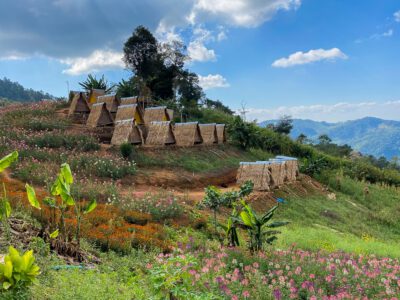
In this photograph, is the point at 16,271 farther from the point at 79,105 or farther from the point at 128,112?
the point at 79,105

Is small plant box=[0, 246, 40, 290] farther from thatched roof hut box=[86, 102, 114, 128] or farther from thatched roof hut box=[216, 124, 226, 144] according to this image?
thatched roof hut box=[216, 124, 226, 144]

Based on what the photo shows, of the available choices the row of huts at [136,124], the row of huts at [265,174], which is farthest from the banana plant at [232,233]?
the row of huts at [136,124]

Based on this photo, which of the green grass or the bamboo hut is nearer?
the green grass

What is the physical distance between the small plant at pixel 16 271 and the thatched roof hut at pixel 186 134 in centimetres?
1453

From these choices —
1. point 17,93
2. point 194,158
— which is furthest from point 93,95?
point 17,93

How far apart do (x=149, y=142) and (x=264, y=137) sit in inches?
405

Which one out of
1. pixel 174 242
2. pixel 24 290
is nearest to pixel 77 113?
pixel 174 242

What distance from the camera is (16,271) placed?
3.09m

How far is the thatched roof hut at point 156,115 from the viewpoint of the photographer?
64.9ft

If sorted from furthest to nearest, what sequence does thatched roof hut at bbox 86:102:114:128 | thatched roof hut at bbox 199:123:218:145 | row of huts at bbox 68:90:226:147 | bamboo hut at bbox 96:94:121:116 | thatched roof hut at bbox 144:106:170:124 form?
bamboo hut at bbox 96:94:121:116
thatched roof hut at bbox 144:106:170:124
thatched roof hut at bbox 199:123:218:145
thatched roof hut at bbox 86:102:114:128
row of huts at bbox 68:90:226:147

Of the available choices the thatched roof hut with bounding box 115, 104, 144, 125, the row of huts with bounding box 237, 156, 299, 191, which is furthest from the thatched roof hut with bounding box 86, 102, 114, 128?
the row of huts with bounding box 237, 156, 299, 191

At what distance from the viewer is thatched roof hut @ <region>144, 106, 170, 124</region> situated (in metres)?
19.8

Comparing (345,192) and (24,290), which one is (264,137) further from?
(24,290)

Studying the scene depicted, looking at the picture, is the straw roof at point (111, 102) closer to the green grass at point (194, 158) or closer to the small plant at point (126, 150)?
the green grass at point (194, 158)
